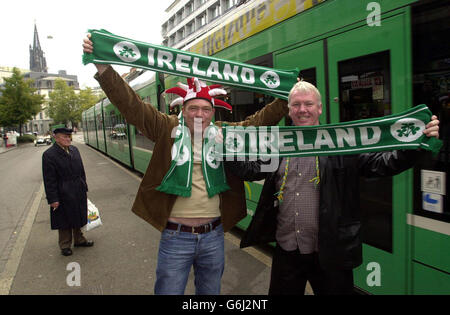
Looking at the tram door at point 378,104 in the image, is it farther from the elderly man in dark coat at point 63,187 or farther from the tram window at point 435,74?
the elderly man in dark coat at point 63,187

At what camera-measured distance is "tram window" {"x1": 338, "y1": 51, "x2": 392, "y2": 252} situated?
8.00ft

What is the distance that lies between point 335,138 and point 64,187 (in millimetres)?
4006

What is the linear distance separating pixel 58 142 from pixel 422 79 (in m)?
4.47

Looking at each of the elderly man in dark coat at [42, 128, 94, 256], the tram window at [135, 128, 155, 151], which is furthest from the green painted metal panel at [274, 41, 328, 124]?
the tram window at [135, 128, 155, 151]

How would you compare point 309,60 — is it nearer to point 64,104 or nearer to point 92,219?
point 92,219

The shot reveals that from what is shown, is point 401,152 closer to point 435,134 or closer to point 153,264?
point 435,134

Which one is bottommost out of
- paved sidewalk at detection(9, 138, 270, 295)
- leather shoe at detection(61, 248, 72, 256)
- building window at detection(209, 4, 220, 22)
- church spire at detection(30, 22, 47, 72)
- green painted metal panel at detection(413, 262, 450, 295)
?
paved sidewalk at detection(9, 138, 270, 295)

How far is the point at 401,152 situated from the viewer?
180 cm

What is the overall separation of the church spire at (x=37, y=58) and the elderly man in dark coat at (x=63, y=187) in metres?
133

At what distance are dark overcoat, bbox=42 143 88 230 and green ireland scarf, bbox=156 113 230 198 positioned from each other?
3.19 metres

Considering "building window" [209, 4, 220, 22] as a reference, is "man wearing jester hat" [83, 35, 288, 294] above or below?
below

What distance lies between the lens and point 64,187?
4.68 m

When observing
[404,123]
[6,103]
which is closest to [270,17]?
[404,123]

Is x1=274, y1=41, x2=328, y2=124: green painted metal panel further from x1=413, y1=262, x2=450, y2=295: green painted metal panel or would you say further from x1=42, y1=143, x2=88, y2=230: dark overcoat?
x1=42, y1=143, x2=88, y2=230: dark overcoat
